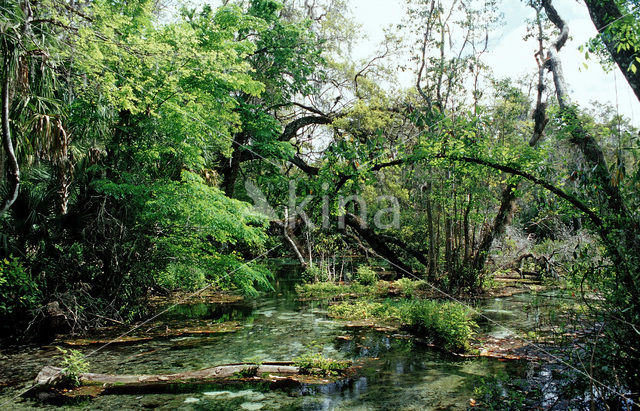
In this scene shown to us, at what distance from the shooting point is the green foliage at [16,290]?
6.52 m

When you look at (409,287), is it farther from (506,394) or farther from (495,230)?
(506,394)

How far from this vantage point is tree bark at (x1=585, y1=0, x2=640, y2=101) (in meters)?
4.69

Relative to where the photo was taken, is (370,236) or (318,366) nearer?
(318,366)

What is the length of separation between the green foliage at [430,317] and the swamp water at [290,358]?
329 mm

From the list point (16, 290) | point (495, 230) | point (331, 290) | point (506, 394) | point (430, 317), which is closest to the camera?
point (506, 394)

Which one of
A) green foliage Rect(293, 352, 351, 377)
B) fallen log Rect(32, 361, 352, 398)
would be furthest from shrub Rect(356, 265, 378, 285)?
fallen log Rect(32, 361, 352, 398)

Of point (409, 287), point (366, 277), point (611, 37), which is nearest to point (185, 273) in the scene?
point (409, 287)

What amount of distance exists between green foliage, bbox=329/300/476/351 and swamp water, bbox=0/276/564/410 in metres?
0.33

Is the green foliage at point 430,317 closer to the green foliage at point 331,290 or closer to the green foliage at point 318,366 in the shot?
the green foliage at point 318,366

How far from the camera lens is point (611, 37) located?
471cm

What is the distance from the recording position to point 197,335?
7359 mm

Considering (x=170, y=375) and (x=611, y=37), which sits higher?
(x=611, y=37)

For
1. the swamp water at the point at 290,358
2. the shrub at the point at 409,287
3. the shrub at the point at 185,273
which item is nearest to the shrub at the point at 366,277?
the shrub at the point at 409,287

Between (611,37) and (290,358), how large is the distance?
5.91m
